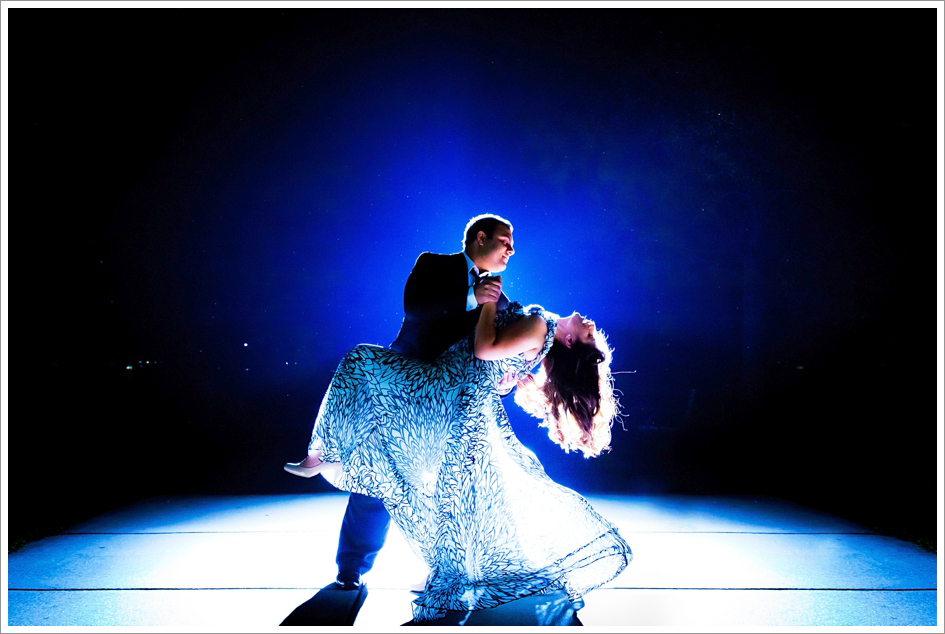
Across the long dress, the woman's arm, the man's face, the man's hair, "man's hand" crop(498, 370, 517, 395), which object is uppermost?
the man's hair

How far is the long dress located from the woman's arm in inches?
1.6

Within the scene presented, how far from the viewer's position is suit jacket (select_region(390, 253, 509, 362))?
1.77 metres

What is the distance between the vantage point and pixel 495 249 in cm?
186

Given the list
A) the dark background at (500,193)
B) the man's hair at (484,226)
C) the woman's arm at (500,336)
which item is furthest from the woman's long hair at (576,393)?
the dark background at (500,193)

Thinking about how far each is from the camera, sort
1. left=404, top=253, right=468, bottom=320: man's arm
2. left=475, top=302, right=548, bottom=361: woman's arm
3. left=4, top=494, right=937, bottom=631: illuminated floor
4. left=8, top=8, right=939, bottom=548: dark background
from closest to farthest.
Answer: left=475, top=302, right=548, bottom=361: woman's arm → left=4, top=494, right=937, bottom=631: illuminated floor → left=404, top=253, right=468, bottom=320: man's arm → left=8, top=8, right=939, bottom=548: dark background

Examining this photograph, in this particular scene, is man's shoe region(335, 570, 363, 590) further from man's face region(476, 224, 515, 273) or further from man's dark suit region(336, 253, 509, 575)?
man's face region(476, 224, 515, 273)

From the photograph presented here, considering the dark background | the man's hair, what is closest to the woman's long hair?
the man's hair

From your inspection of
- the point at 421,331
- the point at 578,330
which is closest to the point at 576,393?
the point at 578,330

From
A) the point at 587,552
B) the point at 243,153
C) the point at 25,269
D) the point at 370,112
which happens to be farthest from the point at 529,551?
the point at 25,269

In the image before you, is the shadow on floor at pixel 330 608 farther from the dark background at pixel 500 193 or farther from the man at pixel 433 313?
the dark background at pixel 500 193

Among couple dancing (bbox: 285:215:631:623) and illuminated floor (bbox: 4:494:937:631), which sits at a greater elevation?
couple dancing (bbox: 285:215:631:623)

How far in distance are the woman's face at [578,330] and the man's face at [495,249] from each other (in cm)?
27

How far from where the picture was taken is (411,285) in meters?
1.87

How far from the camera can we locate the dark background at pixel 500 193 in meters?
4.39
